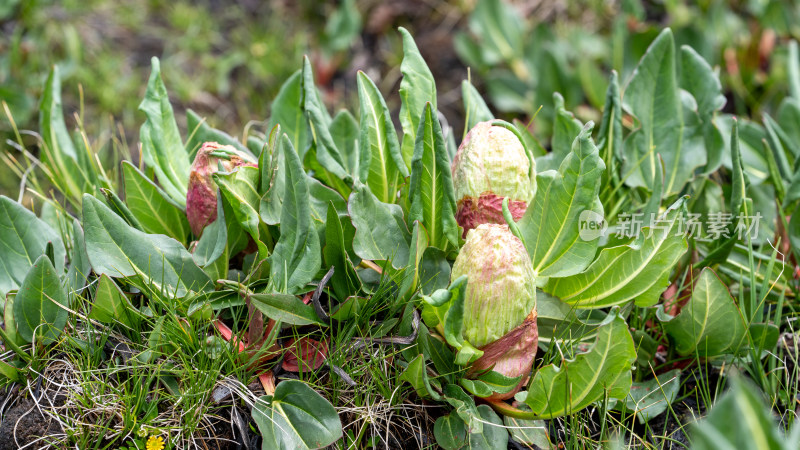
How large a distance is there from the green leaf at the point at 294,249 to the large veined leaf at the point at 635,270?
50 cm

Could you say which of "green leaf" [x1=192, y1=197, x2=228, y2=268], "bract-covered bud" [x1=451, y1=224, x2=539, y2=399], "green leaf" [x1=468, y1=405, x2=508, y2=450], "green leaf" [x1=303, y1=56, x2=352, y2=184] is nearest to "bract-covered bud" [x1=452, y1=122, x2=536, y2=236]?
"bract-covered bud" [x1=451, y1=224, x2=539, y2=399]

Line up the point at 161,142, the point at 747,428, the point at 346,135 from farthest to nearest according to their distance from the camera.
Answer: the point at 346,135
the point at 161,142
the point at 747,428

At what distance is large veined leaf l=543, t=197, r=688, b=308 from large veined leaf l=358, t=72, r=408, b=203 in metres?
0.41

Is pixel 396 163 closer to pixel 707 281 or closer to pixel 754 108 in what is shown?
pixel 707 281

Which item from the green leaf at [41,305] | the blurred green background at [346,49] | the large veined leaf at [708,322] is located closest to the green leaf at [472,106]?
the large veined leaf at [708,322]

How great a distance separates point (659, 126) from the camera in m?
1.75

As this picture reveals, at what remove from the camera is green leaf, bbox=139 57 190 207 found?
1554 mm

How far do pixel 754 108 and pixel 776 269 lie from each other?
1612mm

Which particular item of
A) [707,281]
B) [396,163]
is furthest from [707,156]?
[396,163]

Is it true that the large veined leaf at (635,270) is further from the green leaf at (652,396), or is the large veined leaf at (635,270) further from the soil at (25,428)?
the soil at (25,428)

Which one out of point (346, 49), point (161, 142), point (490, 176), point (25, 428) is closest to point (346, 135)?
point (161, 142)

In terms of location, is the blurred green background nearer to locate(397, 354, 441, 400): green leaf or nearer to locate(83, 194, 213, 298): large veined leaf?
locate(83, 194, 213, 298): large veined leaf

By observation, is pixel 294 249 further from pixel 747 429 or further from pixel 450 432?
pixel 747 429

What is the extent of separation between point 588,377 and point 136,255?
2.92 ft
